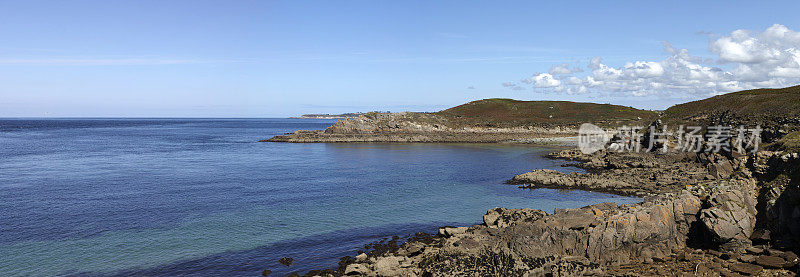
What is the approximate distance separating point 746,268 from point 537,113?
15266cm

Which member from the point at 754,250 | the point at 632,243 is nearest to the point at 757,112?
the point at 754,250

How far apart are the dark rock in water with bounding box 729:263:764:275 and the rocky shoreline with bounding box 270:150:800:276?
0.13 feet

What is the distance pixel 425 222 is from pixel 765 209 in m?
22.2

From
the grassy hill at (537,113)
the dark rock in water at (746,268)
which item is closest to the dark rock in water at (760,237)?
the dark rock in water at (746,268)

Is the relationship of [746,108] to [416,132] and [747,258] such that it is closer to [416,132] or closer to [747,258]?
[747,258]

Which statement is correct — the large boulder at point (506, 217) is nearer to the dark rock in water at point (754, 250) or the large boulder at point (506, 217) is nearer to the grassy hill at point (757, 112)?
the dark rock in water at point (754, 250)

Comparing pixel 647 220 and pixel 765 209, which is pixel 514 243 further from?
pixel 765 209

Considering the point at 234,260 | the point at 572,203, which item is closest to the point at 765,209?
the point at 572,203

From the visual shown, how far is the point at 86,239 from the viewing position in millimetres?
29609

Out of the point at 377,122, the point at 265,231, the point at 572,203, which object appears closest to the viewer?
the point at 265,231

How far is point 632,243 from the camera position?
2423cm

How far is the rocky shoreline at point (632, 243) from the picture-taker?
71.6ft

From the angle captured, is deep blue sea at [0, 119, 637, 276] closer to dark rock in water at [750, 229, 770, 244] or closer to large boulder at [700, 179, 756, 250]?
large boulder at [700, 179, 756, 250]

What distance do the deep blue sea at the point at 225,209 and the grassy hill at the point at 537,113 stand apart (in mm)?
84396
